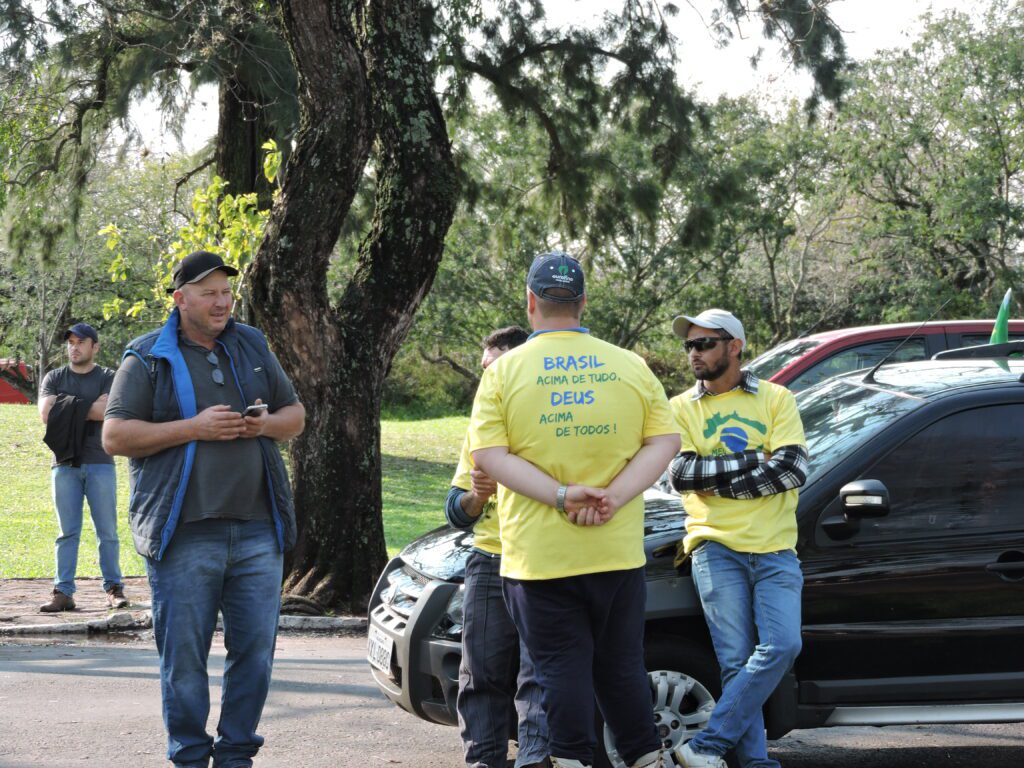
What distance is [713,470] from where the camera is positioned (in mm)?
4477

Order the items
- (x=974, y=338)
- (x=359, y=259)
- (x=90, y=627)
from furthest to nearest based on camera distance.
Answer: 1. (x=974, y=338)
2. (x=359, y=259)
3. (x=90, y=627)

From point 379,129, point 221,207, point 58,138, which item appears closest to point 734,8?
point 379,129

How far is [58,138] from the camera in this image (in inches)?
612

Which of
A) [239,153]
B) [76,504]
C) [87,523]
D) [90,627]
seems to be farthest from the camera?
[239,153]

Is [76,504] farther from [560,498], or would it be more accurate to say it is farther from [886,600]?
[886,600]

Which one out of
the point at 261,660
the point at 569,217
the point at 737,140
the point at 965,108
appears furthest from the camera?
the point at 737,140

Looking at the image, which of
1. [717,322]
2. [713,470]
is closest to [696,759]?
[713,470]

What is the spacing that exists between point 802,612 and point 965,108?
2369cm

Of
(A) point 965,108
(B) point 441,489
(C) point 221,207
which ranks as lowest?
(B) point 441,489

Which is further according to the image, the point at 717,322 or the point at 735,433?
the point at 717,322

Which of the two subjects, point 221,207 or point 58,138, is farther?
point 58,138

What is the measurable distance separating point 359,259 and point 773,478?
213 inches

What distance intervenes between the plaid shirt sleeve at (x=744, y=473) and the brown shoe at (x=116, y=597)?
19.4ft

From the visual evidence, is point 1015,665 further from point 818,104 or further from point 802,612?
point 818,104
